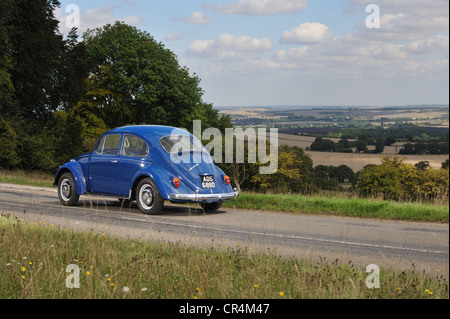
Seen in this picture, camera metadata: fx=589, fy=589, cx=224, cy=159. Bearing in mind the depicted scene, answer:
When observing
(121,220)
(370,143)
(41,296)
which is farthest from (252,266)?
(370,143)

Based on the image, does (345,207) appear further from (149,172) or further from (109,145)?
(109,145)

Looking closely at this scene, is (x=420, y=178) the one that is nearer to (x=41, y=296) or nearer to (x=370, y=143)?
(x=370, y=143)

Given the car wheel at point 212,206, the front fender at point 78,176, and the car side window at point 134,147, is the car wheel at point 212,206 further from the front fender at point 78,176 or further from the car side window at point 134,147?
the front fender at point 78,176

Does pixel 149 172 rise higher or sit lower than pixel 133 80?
lower

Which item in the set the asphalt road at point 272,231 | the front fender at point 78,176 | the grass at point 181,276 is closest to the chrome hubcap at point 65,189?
the front fender at point 78,176

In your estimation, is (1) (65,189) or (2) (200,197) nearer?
(2) (200,197)

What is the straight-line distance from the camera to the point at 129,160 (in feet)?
47.8

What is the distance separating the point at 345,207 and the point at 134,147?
551cm

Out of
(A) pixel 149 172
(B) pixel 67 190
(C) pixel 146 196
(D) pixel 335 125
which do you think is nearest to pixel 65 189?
(B) pixel 67 190

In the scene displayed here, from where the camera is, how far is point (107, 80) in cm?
5825

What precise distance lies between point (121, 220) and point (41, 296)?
6972mm

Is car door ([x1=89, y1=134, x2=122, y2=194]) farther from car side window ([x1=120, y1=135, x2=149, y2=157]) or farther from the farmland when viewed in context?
the farmland

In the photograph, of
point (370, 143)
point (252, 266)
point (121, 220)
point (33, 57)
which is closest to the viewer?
point (252, 266)

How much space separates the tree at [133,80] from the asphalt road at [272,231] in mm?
41777
